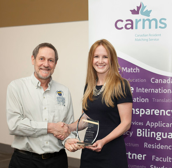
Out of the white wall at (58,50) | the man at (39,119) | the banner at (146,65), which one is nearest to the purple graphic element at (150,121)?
the banner at (146,65)

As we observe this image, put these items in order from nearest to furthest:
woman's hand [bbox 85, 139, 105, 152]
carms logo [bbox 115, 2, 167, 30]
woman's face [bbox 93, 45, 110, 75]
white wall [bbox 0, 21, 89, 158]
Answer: woman's hand [bbox 85, 139, 105, 152] < woman's face [bbox 93, 45, 110, 75] < carms logo [bbox 115, 2, 167, 30] < white wall [bbox 0, 21, 89, 158]

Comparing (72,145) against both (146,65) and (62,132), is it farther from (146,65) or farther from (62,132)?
(146,65)

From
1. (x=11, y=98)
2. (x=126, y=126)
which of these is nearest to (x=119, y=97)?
(x=126, y=126)

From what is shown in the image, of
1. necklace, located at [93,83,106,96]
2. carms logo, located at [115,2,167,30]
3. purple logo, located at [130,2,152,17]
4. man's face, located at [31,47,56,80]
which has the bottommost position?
necklace, located at [93,83,106,96]

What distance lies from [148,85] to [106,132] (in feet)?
3.92

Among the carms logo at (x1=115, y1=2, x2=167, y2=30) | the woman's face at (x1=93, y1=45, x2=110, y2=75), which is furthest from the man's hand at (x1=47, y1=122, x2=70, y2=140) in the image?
the carms logo at (x1=115, y1=2, x2=167, y2=30)

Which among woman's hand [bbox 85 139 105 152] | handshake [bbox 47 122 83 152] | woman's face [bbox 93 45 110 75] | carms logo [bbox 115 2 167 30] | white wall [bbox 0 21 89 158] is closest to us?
woman's hand [bbox 85 139 105 152]

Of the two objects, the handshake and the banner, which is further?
the banner

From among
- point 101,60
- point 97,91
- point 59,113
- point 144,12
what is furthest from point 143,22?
point 59,113

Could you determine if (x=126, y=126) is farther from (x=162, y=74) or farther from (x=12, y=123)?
(x=162, y=74)

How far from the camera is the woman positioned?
190cm

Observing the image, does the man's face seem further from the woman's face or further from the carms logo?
the carms logo

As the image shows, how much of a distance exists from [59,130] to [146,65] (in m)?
1.49

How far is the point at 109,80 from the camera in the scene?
200 cm
